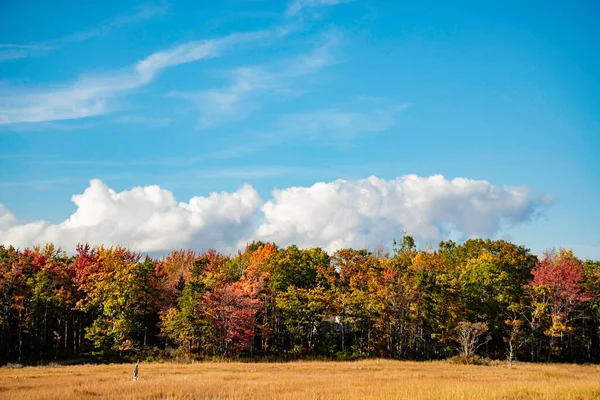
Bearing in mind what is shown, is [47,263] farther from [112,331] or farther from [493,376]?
[493,376]

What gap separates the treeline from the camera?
195 ft

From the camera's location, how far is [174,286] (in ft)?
236

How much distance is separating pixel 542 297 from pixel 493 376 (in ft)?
104

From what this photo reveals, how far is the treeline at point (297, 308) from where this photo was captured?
195 ft

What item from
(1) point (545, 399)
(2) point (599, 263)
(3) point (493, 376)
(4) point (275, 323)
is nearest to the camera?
(1) point (545, 399)

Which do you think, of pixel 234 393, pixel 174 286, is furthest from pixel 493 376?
pixel 174 286

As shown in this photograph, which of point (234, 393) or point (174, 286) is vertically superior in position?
point (174, 286)

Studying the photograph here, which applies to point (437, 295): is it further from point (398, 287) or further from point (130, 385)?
point (130, 385)

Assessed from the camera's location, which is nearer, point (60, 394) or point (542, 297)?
point (60, 394)

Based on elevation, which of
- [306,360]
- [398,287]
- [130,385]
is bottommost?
[306,360]

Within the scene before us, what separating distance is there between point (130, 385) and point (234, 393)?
8401 mm

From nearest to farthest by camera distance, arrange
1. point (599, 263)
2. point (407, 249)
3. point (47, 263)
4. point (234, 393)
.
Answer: point (234, 393)
point (47, 263)
point (599, 263)
point (407, 249)

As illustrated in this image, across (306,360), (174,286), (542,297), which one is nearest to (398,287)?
(306,360)

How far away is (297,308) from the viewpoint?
62344 millimetres
